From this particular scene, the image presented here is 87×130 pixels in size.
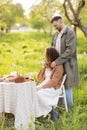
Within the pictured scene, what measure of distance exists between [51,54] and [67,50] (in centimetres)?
29

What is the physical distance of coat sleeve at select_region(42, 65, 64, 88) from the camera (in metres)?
6.21

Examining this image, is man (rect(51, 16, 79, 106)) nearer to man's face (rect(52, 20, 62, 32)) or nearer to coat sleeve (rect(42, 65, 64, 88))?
man's face (rect(52, 20, 62, 32))

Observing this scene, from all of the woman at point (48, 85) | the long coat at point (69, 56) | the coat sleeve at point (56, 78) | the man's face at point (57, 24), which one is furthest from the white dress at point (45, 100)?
the man's face at point (57, 24)

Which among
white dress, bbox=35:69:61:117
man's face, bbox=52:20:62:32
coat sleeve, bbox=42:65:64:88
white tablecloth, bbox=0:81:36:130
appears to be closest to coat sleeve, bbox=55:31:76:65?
coat sleeve, bbox=42:65:64:88

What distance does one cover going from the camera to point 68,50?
6.40 m

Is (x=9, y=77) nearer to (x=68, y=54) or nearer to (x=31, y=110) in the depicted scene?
(x=31, y=110)

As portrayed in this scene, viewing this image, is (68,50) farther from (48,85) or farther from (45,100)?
(45,100)

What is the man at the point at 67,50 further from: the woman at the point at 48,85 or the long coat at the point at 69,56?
the woman at the point at 48,85

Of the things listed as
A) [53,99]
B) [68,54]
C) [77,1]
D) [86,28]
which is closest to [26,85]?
[53,99]

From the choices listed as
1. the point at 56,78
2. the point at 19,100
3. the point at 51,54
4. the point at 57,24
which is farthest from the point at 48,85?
the point at 57,24

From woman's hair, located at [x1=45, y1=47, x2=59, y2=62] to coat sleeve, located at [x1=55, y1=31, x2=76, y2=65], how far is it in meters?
0.08

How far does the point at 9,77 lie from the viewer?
19.4ft

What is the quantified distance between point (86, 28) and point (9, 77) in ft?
19.1

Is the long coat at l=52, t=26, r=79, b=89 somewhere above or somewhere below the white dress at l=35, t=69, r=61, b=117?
above
